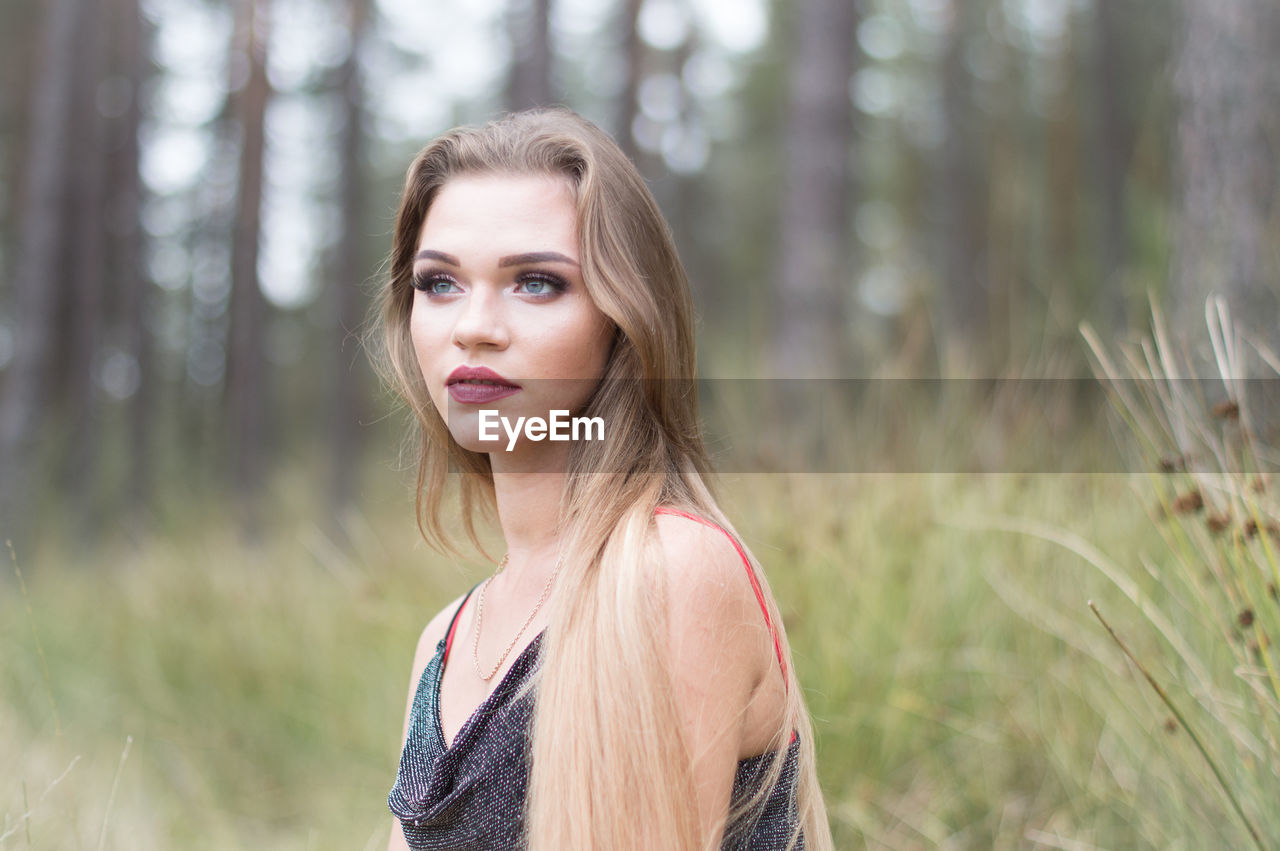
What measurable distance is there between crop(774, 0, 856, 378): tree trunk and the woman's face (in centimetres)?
379

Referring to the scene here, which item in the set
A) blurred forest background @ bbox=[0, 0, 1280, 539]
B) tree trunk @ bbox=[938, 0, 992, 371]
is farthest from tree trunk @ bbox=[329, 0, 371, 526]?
tree trunk @ bbox=[938, 0, 992, 371]

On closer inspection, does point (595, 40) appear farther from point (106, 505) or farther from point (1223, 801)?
point (1223, 801)

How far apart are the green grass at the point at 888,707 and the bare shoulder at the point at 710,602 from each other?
860 mm

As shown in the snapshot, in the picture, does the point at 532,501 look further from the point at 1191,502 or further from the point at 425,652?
the point at 1191,502

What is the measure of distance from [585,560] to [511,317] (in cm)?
36

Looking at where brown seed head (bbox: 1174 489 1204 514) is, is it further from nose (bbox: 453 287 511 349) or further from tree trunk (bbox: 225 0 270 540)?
tree trunk (bbox: 225 0 270 540)

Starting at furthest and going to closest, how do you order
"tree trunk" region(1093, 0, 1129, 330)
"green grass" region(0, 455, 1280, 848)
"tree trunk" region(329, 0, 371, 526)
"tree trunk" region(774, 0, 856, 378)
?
1. "tree trunk" region(1093, 0, 1129, 330)
2. "tree trunk" region(329, 0, 371, 526)
3. "tree trunk" region(774, 0, 856, 378)
4. "green grass" region(0, 455, 1280, 848)

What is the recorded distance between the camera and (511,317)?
4.55 feet

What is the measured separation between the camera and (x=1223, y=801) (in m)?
1.66

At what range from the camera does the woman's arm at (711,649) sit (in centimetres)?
122

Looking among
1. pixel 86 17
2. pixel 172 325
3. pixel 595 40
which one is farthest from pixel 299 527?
pixel 172 325

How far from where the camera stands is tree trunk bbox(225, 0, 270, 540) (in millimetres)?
11203

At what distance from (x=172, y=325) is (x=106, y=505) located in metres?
16.5

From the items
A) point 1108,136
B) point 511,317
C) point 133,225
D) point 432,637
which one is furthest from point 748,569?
point 1108,136
